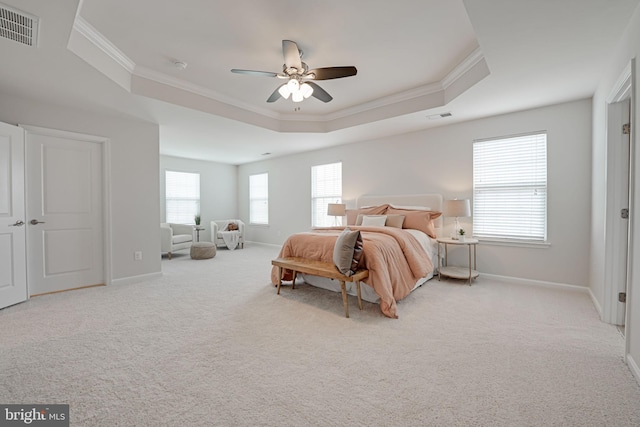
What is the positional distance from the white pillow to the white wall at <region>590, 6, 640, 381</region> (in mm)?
2516

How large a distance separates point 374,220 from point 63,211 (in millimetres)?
4484

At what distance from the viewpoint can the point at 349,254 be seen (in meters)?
2.88

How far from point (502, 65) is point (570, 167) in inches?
78.0

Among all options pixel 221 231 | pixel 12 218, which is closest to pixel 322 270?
pixel 12 218

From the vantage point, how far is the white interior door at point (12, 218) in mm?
3102

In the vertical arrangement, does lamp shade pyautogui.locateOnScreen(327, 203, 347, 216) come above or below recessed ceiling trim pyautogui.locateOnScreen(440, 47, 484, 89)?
below

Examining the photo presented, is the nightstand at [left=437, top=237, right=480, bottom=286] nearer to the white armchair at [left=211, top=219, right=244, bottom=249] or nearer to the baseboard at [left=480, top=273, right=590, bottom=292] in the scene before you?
the baseboard at [left=480, top=273, right=590, bottom=292]

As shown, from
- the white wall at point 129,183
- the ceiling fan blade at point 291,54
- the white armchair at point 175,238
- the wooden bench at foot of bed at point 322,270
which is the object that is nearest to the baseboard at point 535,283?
the wooden bench at foot of bed at point 322,270

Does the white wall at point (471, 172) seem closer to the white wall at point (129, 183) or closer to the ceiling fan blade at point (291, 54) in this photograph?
the ceiling fan blade at point (291, 54)

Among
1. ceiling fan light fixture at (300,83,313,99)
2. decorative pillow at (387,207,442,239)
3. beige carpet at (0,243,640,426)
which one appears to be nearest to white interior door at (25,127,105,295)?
Answer: beige carpet at (0,243,640,426)

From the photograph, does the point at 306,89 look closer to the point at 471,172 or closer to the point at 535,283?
the point at 471,172

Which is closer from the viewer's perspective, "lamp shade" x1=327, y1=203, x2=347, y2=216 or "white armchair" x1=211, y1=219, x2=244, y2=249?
"lamp shade" x1=327, y1=203, x2=347, y2=216

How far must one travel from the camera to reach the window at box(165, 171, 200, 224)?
24.2ft

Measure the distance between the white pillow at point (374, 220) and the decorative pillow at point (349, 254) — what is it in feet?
5.46
